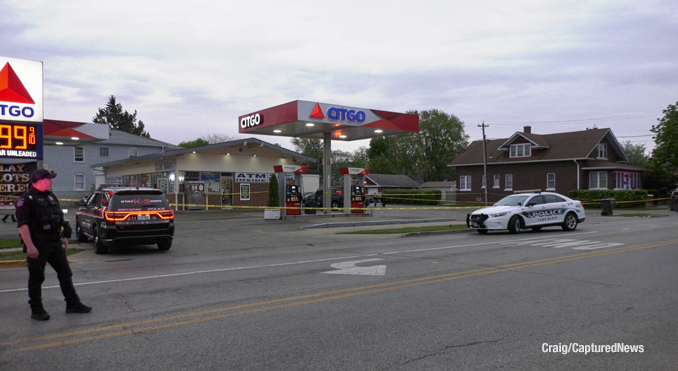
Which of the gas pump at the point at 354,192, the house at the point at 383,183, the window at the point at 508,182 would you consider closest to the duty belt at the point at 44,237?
the gas pump at the point at 354,192

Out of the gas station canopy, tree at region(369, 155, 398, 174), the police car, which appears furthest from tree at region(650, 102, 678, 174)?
tree at region(369, 155, 398, 174)

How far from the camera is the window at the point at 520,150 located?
1957 inches

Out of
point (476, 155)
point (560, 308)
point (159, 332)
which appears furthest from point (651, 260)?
point (476, 155)

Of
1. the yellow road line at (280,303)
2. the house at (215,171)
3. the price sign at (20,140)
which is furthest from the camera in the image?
the house at (215,171)

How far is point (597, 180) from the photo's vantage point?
45.5 m

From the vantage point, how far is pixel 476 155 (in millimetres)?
55281

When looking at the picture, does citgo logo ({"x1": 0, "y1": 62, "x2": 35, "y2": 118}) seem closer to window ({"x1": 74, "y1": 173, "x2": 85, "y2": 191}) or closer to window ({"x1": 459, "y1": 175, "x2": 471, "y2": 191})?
window ({"x1": 74, "y1": 173, "x2": 85, "y2": 191})

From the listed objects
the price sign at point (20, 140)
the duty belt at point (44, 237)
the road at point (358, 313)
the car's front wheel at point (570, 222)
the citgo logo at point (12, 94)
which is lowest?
the road at point (358, 313)

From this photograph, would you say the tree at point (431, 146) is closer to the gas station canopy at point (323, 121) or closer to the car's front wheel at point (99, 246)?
the gas station canopy at point (323, 121)

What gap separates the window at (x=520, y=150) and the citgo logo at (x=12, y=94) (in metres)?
43.9

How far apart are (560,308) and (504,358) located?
7.79 feet

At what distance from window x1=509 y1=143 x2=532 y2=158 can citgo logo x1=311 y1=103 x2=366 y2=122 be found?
29.0 meters

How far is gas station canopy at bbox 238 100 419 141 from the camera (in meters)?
24.0

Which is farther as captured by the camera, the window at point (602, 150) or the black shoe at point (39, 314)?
the window at point (602, 150)
